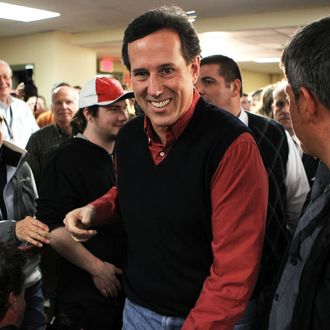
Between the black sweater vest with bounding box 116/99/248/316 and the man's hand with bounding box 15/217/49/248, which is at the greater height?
the black sweater vest with bounding box 116/99/248/316

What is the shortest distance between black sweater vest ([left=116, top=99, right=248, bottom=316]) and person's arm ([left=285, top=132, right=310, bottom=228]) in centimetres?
65

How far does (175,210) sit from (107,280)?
27.8 inches

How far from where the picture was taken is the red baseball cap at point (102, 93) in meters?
2.14

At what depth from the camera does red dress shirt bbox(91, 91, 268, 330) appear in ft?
3.27

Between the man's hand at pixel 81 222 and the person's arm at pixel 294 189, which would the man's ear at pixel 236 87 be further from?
the man's hand at pixel 81 222

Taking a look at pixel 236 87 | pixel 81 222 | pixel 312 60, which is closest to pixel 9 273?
pixel 81 222

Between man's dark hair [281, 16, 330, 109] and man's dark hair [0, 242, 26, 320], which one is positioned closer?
man's dark hair [281, 16, 330, 109]

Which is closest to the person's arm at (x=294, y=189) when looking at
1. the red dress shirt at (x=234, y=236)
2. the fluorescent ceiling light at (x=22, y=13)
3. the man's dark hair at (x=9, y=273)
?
the red dress shirt at (x=234, y=236)

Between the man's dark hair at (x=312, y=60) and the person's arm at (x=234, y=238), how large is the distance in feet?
0.73

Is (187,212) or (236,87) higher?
(236,87)

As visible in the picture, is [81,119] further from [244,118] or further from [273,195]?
[273,195]

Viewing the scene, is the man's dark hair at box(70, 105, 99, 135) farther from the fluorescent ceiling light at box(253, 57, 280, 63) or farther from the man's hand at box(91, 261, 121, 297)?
the fluorescent ceiling light at box(253, 57, 280, 63)

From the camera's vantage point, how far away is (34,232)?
159cm

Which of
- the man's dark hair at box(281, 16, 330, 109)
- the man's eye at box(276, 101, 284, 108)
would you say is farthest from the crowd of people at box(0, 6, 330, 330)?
the man's eye at box(276, 101, 284, 108)
